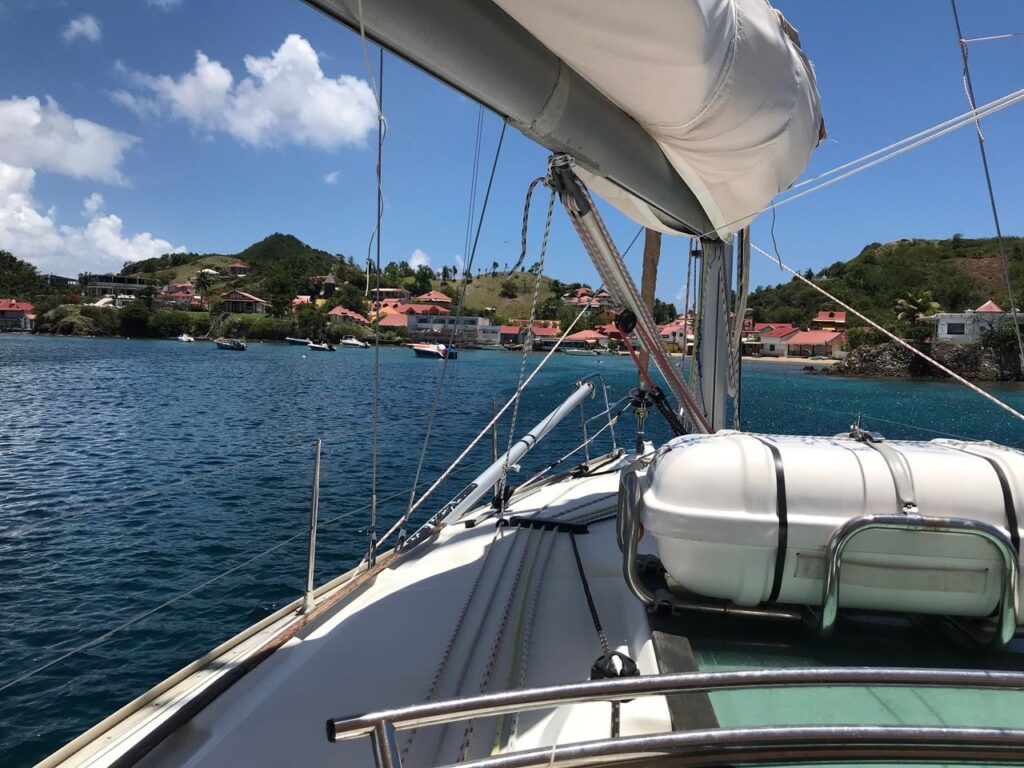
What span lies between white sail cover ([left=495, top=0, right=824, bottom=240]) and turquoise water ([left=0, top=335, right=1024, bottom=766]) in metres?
1.71

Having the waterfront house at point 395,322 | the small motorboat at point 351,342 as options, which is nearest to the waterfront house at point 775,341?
the waterfront house at point 395,322

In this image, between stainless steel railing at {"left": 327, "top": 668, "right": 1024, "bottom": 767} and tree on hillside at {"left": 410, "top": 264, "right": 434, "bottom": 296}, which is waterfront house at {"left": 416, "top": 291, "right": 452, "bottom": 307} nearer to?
tree on hillside at {"left": 410, "top": 264, "right": 434, "bottom": 296}

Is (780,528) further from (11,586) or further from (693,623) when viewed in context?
(11,586)

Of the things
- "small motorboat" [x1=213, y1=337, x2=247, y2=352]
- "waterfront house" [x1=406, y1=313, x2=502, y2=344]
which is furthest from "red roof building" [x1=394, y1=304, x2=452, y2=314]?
"small motorboat" [x1=213, y1=337, x2=247, y2=352]

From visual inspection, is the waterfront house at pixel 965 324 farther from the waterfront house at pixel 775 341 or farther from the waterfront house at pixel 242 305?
the waterfront house at pixel 242 305

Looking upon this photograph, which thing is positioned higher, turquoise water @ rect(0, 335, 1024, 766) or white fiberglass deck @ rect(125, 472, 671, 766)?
white fiberglass deck @ rect(125, 472, 671, 766)

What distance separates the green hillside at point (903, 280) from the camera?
2372 inches

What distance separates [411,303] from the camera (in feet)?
357

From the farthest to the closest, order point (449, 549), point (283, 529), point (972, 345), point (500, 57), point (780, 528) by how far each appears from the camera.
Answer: point (972, 345) → point (283, 529) → point (449, 549) → point (780, 528) → point (500, 57)

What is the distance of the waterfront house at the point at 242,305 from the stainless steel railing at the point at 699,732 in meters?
110

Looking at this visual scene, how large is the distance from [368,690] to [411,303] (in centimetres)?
10906

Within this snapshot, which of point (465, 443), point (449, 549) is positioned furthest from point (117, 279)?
point (449, 549)

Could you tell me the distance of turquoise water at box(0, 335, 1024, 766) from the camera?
4.80m

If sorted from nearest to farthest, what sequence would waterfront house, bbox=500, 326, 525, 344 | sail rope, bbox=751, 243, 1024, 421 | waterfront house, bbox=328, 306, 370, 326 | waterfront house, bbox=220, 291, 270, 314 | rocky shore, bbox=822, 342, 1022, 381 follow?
sail rope, bbox=751, 243, 1024, 421, rocky shore, bbox=822, 342, 1022, 381, waterfront house, bbox=328, 306, 370, 326, waterfront house, bbox=500, 326, 525, 344, waterfront house, bbox=220, 291, 270, 314
